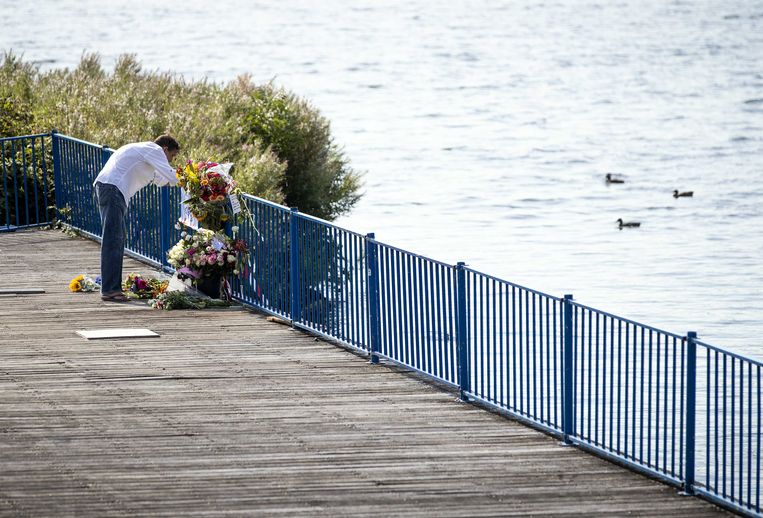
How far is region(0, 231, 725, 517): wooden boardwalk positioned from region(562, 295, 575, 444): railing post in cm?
27

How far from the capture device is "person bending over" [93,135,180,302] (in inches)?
687

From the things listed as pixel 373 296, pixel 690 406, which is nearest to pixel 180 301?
pixel 373 296

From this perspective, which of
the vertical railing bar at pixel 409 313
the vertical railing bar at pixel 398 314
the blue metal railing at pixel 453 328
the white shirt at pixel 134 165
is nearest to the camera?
the blue metal railing at pixel 453 328

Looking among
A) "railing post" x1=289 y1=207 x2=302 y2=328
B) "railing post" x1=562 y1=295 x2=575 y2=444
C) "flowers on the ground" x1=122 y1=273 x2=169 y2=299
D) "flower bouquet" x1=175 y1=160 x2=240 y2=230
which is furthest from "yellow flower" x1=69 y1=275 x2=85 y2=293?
"railing post" x1=562 y1=295 x2=575 y2=444

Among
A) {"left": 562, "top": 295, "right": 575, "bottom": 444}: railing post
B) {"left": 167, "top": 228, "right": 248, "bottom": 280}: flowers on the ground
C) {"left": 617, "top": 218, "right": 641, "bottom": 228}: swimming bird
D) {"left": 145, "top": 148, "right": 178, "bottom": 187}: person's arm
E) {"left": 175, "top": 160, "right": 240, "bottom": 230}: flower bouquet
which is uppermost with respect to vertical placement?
{"left": 145, "top": 148, "right": 178, "bottom": 187}: person's arm

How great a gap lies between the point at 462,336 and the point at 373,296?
1680mm

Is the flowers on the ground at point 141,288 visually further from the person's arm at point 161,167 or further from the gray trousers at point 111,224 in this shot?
the person's arm at point 161,167

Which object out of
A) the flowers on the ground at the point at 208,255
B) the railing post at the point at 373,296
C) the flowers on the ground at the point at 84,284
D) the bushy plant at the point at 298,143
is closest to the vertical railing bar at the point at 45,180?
the flowers on the ground at the point at 84,284

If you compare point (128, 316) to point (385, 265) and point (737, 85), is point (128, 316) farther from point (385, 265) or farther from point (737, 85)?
point (737, 85)

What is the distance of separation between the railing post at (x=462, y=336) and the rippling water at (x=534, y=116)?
17.5 meters

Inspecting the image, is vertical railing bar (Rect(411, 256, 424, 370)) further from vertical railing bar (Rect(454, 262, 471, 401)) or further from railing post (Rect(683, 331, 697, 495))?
railing post (Rect(683, 331, 697, 495))

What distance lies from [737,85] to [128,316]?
7421cm

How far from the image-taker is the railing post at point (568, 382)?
12.2 meters

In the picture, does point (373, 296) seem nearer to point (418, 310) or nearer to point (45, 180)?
point (418, 310)
